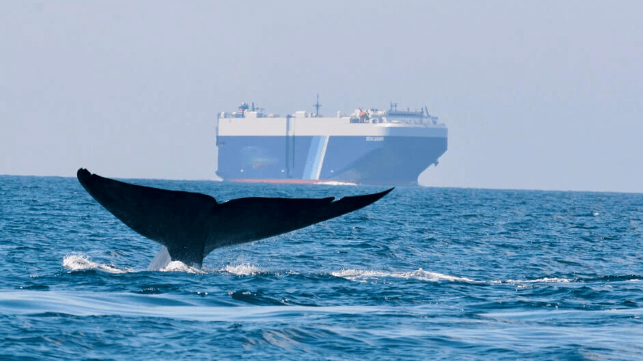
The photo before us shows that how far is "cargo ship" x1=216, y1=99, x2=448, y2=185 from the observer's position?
129375 millimetres

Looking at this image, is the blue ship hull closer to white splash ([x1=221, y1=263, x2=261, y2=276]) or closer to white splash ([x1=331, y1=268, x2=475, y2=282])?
white splash ([x1=331, y1=268, x2=475, y2=282])

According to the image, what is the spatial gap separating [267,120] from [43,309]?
126776mm

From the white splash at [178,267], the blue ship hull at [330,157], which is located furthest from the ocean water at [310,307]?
the blue ship hull at [330,157]

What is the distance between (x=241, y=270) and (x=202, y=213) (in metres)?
3.31

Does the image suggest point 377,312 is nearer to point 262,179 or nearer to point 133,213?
point 133,213

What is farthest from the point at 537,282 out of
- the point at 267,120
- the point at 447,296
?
the point at 267,120

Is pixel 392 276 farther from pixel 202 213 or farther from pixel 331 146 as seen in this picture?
pixel 331 146

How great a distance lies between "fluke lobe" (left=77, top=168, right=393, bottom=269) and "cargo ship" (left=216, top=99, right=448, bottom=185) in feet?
387

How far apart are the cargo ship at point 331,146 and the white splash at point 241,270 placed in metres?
114

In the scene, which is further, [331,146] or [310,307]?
[331,146]

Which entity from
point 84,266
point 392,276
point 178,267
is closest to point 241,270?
point 392,276

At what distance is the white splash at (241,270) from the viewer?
12.7m

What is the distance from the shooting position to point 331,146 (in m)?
131

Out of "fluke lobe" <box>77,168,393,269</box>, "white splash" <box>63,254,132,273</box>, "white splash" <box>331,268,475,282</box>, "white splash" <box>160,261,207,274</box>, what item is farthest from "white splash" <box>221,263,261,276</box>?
"fluke lobe" <box>77,168,393,269</box>
